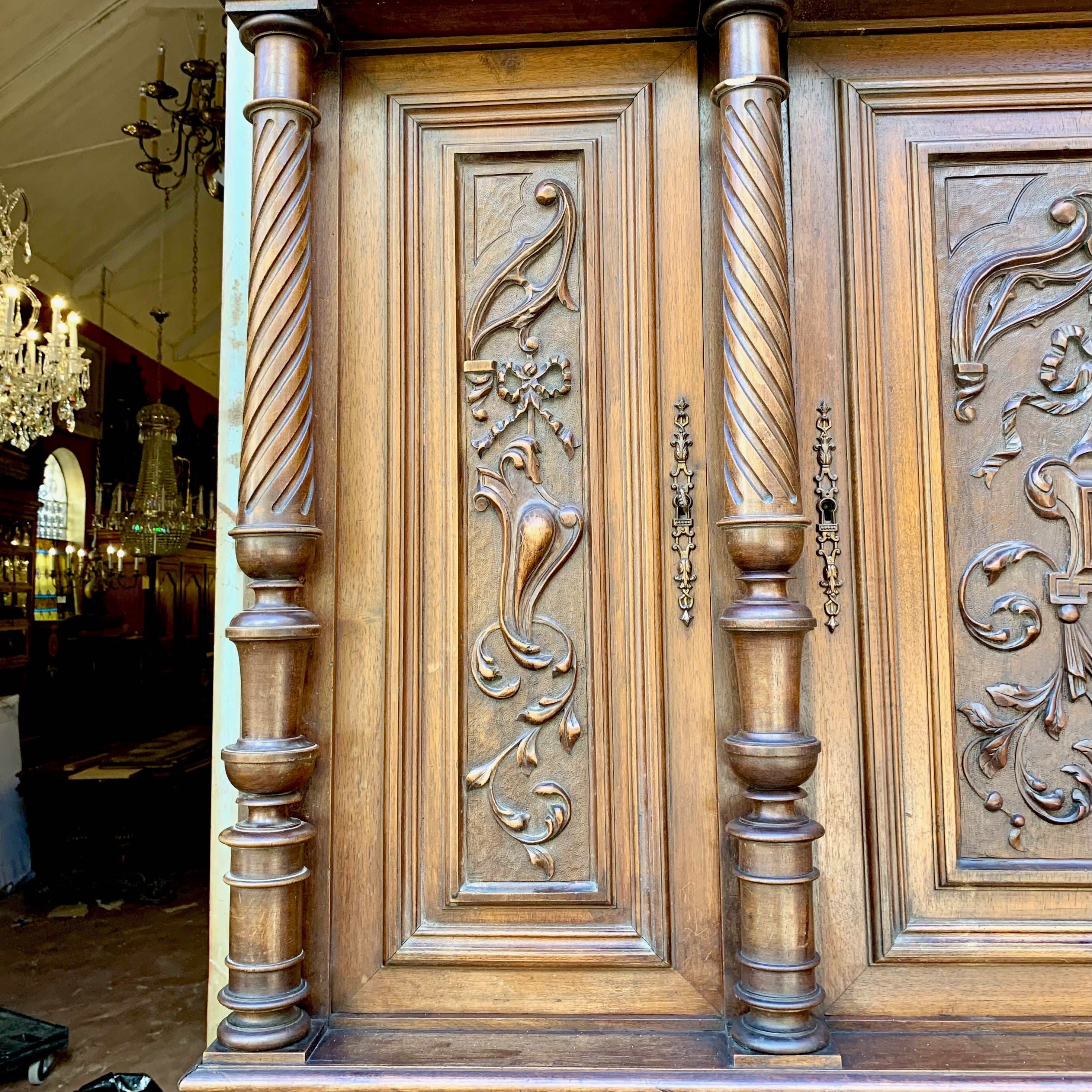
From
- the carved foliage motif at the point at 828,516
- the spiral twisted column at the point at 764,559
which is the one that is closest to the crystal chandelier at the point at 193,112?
the spiral twisted column at the point at 764,559

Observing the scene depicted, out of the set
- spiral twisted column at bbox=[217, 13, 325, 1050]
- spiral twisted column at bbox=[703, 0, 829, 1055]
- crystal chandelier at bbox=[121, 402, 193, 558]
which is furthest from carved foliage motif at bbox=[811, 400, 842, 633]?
crystal chandelier at bbox=[121, 402, 193, 558]

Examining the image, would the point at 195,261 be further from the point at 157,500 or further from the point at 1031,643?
the point at 1031,643

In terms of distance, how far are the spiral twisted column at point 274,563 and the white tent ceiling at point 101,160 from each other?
15.0 feet

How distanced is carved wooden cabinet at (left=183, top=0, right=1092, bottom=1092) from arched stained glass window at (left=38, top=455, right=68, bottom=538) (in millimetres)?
7569

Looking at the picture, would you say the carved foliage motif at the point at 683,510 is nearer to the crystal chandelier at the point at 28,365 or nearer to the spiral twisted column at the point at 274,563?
the spiral twisted column at the point at 274,563

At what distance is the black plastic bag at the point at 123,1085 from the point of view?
203cm

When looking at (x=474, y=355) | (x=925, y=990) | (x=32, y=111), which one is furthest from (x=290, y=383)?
(x=32, y=111)

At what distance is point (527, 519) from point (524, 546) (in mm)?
A: 43

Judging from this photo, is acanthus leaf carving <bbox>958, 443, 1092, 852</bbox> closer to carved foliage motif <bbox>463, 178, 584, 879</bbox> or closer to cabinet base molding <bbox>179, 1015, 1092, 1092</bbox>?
cabinet base molding <bbox>179, 1015, 1092, 1092</bbox>

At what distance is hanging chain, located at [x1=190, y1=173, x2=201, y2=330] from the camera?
7.44 m

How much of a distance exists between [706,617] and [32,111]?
6.03 meters

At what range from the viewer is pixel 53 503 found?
806cm

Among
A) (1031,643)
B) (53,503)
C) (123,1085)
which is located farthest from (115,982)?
(53,503)

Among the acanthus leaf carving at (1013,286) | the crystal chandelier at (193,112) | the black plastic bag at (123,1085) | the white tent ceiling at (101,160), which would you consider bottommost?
the black plastic bag at (123,1085)
